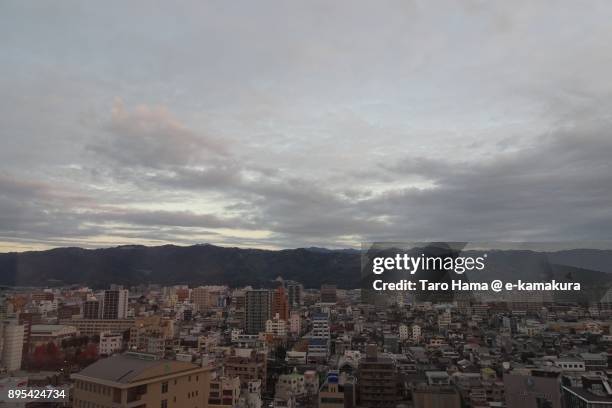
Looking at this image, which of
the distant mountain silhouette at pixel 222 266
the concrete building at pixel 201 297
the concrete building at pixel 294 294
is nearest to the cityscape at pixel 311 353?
the distant mountain silhouette at pixel 222 266

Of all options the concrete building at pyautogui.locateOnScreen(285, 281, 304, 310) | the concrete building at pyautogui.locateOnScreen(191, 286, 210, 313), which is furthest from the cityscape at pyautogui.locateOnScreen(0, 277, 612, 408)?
the concrete building at pyautogui.locateOnScreen(191, 286, 210, 313)

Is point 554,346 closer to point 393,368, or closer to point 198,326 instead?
point 393,368

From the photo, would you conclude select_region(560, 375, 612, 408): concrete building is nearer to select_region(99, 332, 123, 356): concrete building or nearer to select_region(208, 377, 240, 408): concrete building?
select_region(208, 377, 240, 408): concrete building

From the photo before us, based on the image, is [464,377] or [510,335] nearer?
[464,377]

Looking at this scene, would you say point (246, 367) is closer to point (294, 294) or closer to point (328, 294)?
point (328, 294)

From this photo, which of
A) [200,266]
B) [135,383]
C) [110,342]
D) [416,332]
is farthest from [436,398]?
[200,266]

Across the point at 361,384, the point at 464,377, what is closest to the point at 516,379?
the point at 464,377
